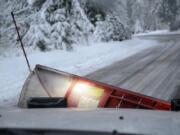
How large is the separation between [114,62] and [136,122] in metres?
15.2

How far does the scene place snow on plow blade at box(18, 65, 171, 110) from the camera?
560 centimetres

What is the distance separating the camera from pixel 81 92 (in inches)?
231

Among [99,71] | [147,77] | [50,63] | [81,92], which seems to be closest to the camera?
[81,92]

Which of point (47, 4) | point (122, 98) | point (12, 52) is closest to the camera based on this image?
point (122, 98)

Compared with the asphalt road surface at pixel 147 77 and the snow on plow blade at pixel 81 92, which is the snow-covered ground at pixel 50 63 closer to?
the asphalt road surface at pixel 147 77

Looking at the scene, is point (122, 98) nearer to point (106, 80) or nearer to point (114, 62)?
point (106, 80)

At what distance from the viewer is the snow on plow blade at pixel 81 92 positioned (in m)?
5.60

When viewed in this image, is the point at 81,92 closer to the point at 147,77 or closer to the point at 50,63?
the point at 147,77

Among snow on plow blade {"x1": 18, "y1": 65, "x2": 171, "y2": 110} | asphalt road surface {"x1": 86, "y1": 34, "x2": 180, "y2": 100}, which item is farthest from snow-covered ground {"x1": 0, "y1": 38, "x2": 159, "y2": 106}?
snow on plow blade {"x1": 18, "y1": 65, "x2": 171, "y2": 110}

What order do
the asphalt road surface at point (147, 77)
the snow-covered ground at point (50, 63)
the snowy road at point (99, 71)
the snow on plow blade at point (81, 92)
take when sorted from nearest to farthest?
the snow on plow blade at point (81, 92) → the asphalt road surface at point (147, 77) → the snowy road at point (99, 71) → the snow-covered ground at point (50, 63)

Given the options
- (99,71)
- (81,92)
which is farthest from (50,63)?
(81,92)

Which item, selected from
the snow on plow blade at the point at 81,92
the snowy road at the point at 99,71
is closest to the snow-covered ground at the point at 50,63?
the snowy road at the point at 99,71

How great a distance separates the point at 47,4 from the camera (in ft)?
76.0

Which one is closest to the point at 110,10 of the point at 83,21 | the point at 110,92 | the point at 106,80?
the point at 83,21
